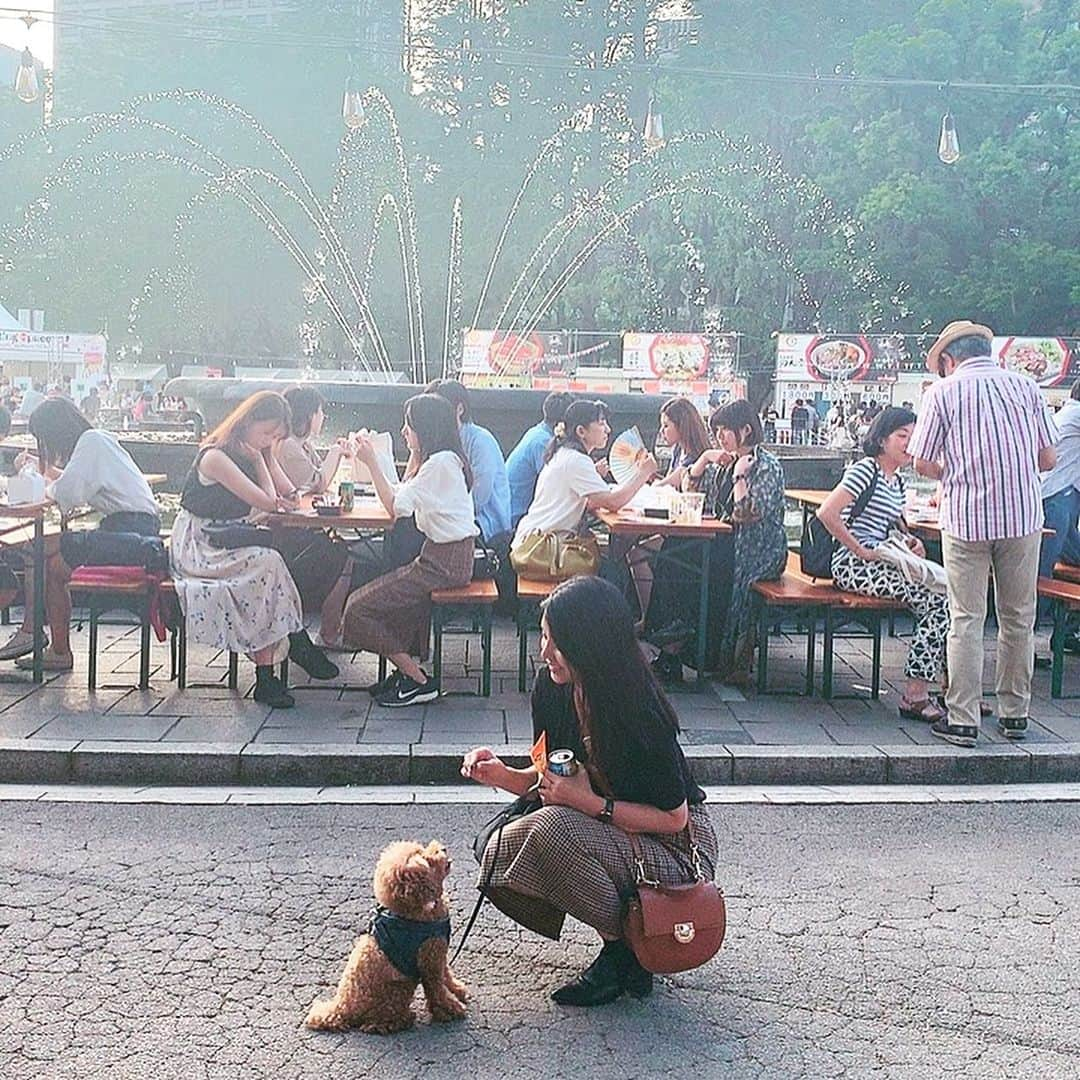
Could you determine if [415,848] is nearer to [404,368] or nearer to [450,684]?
[450,684]

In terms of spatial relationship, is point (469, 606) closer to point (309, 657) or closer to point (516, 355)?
point (309, 657)

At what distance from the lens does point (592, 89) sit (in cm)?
4612

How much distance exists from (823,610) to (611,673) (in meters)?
4.26

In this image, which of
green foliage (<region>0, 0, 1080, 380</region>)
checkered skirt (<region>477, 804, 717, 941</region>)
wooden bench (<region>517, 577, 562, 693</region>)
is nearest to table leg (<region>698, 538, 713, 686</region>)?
wooden bench (<region>517, 577, 562, 693</region>)

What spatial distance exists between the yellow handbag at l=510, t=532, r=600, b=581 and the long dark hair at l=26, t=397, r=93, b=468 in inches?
104

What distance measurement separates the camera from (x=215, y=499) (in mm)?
7570

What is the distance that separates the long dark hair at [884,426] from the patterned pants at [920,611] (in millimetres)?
587

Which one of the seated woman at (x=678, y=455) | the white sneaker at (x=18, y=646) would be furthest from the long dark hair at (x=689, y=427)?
the white sneaker at (x=18, y=646)

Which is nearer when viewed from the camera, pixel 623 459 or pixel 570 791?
pixel 570 791

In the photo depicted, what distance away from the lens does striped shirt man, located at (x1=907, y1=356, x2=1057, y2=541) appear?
7.04 metres

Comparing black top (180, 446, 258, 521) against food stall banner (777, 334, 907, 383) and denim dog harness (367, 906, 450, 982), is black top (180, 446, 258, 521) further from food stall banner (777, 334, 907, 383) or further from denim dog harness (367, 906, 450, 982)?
food stall banner (777, 334, 907, 383)

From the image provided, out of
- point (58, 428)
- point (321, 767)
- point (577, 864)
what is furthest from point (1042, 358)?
point (577, 864)

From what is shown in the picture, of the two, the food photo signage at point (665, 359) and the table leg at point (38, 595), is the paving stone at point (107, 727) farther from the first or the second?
the food photo signage at point (665, 359)

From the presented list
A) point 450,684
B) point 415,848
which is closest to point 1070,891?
point 415,848
